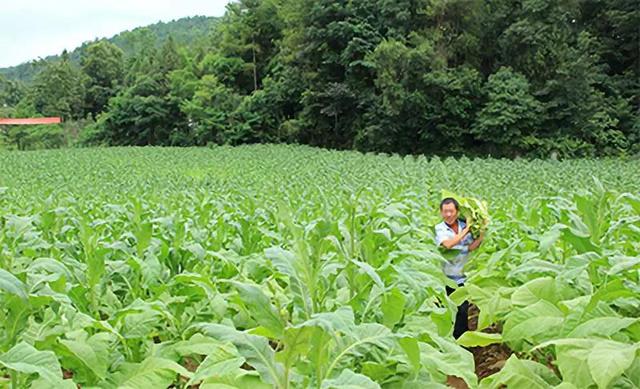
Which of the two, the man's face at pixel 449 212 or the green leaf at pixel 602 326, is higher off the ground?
the green leaf at pixel 602 326

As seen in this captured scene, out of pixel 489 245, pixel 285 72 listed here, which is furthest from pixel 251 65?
pixel 489 245

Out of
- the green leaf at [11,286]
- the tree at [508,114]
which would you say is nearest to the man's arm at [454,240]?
the green leaf at [11,286]

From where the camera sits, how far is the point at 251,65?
5700 cm

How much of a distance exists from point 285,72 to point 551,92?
20820 mm

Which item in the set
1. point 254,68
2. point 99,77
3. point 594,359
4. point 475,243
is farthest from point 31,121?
point 594,359

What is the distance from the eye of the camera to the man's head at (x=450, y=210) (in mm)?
5502

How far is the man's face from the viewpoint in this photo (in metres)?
5.50

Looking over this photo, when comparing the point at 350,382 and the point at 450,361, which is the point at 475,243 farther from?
the point at 350,382

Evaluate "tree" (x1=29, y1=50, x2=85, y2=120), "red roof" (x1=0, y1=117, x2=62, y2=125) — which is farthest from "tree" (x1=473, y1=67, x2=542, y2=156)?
"tree" (x1=29, y1=50, x2=85, y2=120)

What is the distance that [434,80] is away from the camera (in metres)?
38.1

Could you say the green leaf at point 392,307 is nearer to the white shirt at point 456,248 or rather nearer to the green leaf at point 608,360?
the green leaf at point 608,360

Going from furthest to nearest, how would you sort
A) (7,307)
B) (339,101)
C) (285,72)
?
(285,72), (339,101), (7,307)

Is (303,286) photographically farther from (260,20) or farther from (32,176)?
(260,20)

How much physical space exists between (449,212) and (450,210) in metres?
0.02
